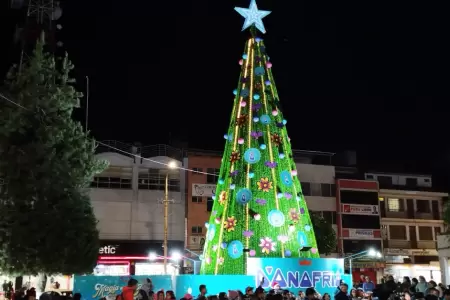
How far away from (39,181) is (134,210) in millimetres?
21895

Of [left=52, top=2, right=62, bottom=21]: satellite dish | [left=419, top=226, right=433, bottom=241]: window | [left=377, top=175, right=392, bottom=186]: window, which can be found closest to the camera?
[left=52, top=2, right=62, bottom=21]: satellite dish

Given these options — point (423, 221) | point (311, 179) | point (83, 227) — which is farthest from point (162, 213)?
point (423, 221)

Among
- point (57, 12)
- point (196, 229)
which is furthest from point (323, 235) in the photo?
point (57, 12)

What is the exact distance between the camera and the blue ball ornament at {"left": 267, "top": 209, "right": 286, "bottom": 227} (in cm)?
1816

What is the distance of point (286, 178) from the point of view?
18.9 meters

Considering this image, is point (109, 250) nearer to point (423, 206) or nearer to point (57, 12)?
point (57, 12)

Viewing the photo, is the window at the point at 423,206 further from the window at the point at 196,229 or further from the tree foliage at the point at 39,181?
the tree foliage at the point at 39,181

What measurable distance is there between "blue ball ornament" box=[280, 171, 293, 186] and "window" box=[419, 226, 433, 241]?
3400 centimetres

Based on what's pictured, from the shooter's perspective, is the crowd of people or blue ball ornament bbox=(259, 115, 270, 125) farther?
blue ball ornament bbox=(259, 115, 270, 125)

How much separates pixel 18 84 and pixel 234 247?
9.69 m

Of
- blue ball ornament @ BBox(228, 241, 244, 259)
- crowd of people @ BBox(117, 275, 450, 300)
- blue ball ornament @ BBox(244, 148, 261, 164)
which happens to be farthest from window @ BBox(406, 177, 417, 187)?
blue ball ornament @ BBox(228, 241, 244, 259)

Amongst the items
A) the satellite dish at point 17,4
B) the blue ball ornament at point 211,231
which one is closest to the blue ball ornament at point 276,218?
the blue ball ornament at point 211,231

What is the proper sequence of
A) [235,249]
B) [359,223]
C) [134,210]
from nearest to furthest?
[235,249], [134,210], [359,223]

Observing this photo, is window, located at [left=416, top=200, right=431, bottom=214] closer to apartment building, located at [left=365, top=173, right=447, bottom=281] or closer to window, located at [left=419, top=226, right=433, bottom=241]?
apartment building, located at [left=365, top=173, right=447, bottom=281]
